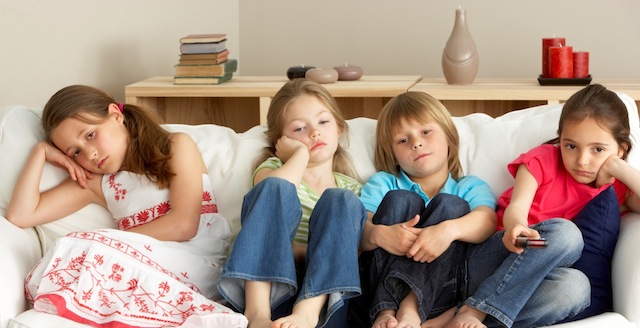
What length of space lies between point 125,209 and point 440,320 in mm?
799

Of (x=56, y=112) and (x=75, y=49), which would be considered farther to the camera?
(x=75, y=49)

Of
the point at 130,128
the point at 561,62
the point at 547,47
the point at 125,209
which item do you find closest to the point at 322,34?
the point at 547,47

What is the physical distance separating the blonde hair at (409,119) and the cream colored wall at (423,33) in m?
1.76

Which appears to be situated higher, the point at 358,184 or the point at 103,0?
the point at 103,0

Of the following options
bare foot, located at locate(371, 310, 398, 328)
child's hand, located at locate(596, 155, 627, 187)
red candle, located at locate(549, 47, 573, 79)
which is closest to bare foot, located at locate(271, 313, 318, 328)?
bare foot, located at locate(371, 310, 398, 328)

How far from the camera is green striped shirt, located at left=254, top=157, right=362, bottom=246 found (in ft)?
7.18

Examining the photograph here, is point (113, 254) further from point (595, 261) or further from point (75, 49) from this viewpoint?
point (75, 49)

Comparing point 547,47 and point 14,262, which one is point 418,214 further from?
point 547,47

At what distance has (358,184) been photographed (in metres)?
2.34

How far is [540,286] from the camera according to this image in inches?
75.3

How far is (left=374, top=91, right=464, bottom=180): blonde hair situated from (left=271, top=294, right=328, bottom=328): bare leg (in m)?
0.52

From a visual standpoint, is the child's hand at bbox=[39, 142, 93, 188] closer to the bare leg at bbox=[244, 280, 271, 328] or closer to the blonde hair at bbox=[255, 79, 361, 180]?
the blonde hair at bbox=[255, 79, 361, 180]

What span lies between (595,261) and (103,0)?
2086 mm

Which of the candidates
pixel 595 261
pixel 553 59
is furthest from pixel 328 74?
pixel 595 261
